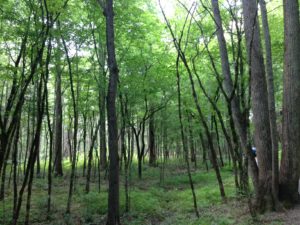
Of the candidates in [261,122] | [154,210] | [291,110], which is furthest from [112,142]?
[291,110]

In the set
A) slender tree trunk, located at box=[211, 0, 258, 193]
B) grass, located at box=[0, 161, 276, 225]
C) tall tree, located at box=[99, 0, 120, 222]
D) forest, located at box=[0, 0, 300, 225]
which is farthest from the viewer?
grass, located at box=[0, 161, 276, 225]

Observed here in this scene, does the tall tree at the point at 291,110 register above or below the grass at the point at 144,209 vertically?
above

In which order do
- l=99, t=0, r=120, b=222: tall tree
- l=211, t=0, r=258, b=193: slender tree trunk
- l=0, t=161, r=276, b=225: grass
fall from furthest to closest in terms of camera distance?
l=0, t=161, r=276, b=225: grass < l=99, t=0, r=120, b=222: tall tree < l=211, t=0, r=258, b=193: slender tree trunk

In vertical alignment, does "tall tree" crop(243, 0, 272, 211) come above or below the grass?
above

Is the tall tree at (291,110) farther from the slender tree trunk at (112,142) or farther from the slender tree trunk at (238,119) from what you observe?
the slender tree trunk at (112,142)

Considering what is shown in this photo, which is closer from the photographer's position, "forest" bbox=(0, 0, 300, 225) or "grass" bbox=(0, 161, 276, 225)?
"forest" bbox=(0, 0, 300, 225)

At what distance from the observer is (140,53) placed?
1089 cm

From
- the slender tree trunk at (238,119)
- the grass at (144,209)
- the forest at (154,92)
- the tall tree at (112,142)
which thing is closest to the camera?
the slender tree trunk at (238,119)

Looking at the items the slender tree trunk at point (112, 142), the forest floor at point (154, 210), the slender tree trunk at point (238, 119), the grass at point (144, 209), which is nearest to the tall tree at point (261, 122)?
the slender tree trunk at point (238, 119)

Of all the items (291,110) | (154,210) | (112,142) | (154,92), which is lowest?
(154,210)

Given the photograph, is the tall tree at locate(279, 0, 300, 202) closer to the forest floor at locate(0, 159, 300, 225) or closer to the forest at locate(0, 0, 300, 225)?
the forest at locate(0, 0, 300, 225)

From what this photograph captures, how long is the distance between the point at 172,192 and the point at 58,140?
662 centimetres

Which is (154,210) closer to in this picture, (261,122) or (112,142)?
(112,142)

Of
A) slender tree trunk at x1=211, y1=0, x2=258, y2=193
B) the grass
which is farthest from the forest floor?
slender tree trunk at x1=211, y1=0, x2=258, y2=193
